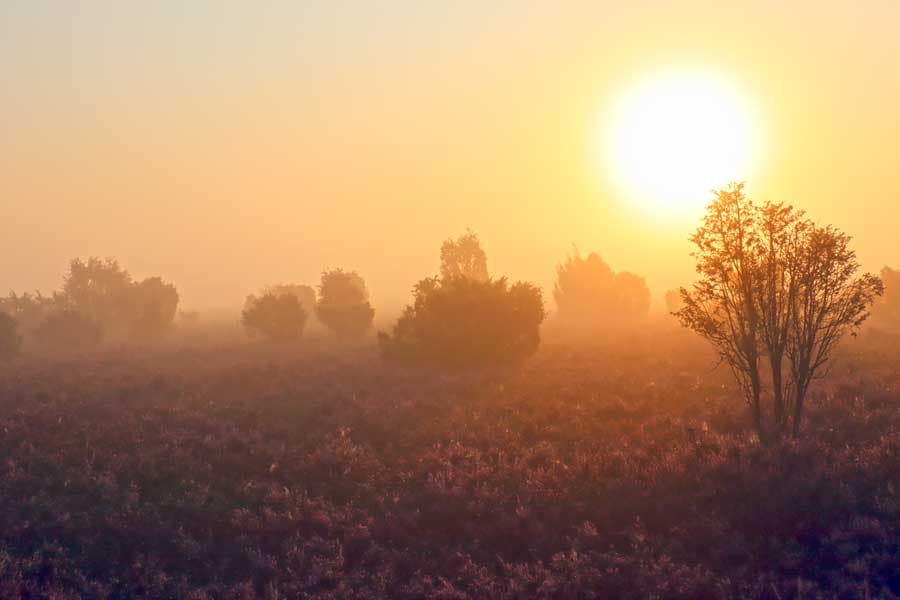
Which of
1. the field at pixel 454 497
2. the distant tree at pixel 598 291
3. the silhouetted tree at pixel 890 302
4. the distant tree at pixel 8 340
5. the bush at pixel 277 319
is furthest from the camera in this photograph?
the distant tree at pixel 598 291

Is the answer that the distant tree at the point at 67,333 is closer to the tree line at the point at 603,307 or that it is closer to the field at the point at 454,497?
the tree line at the point at 603,307

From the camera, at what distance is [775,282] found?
1398cm

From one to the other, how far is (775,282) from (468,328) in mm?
16851

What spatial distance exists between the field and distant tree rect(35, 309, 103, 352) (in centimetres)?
2598

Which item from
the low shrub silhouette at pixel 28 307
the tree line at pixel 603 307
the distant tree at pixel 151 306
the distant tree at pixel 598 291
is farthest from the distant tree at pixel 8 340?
the distant tree at pixel 598 291

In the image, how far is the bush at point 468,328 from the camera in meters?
29.0

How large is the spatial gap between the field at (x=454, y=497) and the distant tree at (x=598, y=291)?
48228mm

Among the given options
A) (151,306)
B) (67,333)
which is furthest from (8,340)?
(151,306)

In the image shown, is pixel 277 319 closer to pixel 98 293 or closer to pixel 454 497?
pixel 98 293

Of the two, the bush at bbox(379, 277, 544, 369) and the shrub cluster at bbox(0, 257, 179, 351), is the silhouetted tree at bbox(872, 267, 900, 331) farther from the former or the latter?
the shrub cluster at bbox(0, 257, 179, 351)

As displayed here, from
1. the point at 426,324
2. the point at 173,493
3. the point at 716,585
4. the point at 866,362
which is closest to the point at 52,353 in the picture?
the point at 426,324

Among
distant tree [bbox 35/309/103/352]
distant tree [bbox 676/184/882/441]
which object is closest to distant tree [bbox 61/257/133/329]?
distant tree [bbox 35/309/103/352]

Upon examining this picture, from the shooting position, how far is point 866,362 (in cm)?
2441

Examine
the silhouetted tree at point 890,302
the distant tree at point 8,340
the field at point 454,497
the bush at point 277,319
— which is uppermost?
the silhouetted tree at point 890,302
